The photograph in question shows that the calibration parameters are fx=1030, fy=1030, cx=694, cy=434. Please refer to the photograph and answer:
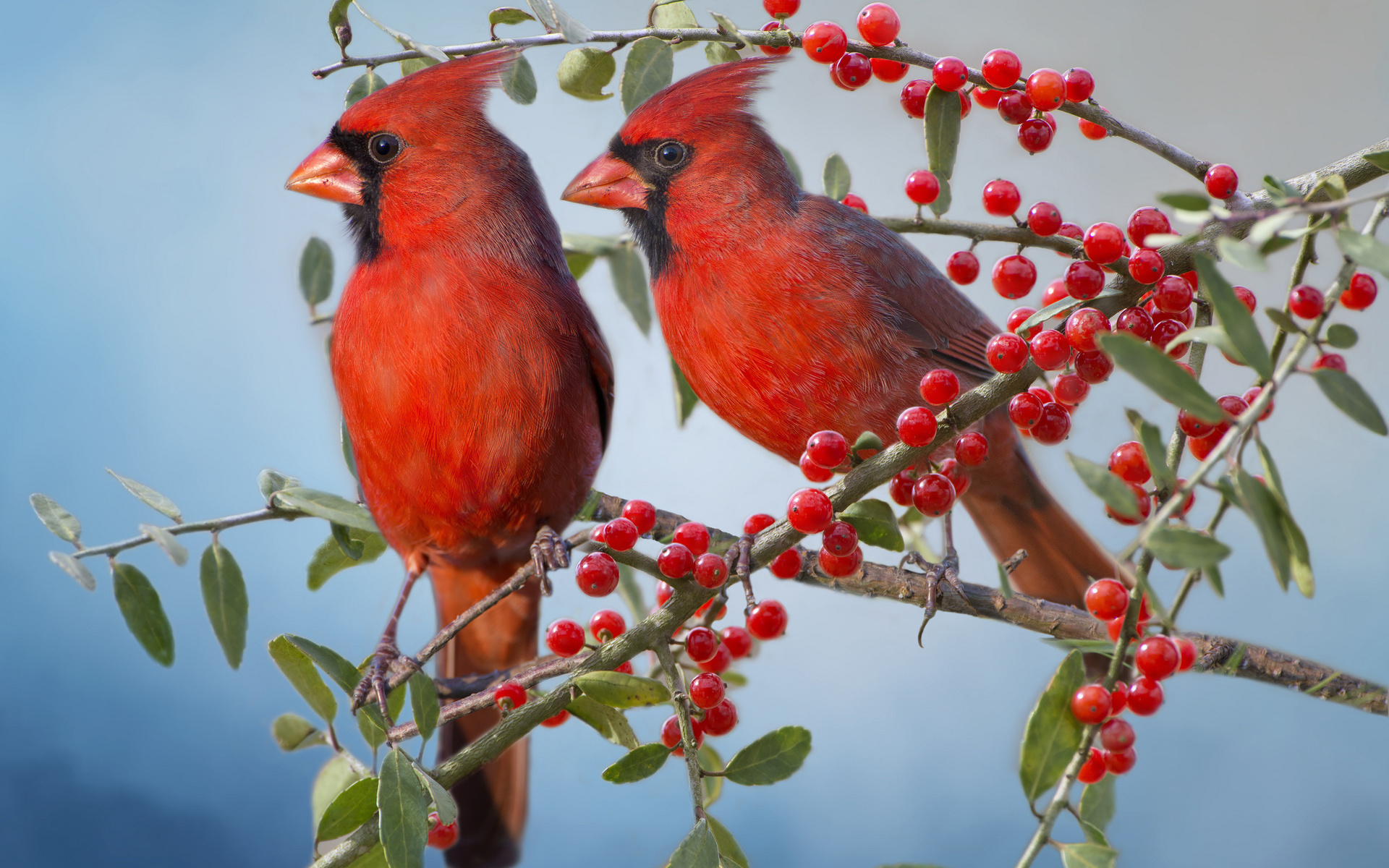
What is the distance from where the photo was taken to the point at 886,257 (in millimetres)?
1029

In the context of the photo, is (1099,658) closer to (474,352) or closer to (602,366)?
(602,366)

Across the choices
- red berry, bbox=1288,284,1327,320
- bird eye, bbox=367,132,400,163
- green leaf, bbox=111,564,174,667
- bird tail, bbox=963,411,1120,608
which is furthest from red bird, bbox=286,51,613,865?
red berry, bbox=1288,284,1327,320

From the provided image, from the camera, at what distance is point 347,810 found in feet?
2.66

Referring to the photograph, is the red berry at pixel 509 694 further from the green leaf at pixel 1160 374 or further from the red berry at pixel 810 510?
the green leaf at pixel 1160 374

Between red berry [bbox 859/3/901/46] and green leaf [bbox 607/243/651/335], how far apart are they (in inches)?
17.2

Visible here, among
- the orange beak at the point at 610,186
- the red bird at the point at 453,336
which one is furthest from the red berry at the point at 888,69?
the red bird at the point at 453,336

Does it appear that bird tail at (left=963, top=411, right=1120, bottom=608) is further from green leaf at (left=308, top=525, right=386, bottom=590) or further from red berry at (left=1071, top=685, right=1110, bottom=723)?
green leaf at (left=308, top=525, right=386, bottom=590)

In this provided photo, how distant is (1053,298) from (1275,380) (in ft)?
0.82

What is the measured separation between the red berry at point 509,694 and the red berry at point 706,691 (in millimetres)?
148

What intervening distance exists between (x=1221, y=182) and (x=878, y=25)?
288mm

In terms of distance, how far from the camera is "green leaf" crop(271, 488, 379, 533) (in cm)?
84

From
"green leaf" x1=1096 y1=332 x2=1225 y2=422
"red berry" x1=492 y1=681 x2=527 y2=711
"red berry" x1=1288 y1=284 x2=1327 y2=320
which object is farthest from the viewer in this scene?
"red berry" x1=492 y1=681 x2=527 y2=711

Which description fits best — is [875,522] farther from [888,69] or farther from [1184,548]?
[888,69]

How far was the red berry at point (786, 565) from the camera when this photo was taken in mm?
854
